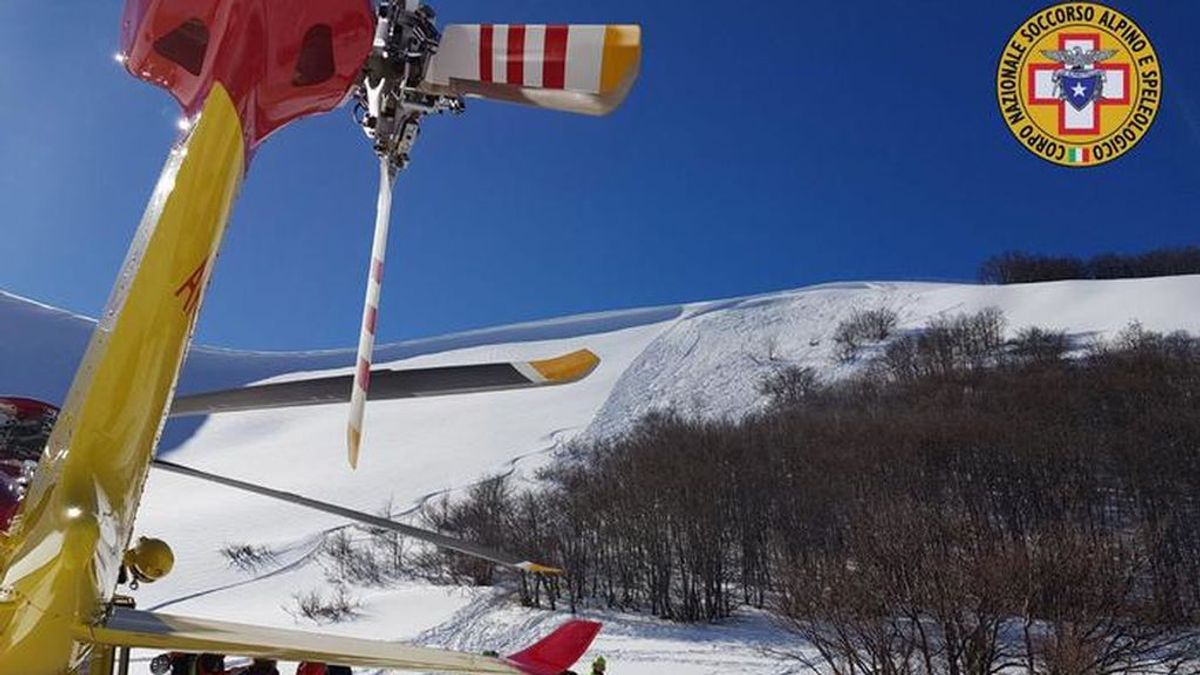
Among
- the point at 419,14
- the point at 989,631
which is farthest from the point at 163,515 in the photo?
the point at 419,14

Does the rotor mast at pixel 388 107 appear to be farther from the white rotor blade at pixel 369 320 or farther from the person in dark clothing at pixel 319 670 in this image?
the person in dark clothing at pixel 319 670

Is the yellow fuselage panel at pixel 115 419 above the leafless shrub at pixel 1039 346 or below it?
below

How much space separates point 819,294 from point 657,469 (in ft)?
204

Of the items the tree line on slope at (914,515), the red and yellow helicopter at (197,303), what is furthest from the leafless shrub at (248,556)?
the red and yellow helicopter at (197,303)

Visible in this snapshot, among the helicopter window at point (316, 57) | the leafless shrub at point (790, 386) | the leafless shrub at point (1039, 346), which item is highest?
the leafless shrub at point (1039, 346)

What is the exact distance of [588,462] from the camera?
181 feet

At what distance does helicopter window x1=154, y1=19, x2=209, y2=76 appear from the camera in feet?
8.25

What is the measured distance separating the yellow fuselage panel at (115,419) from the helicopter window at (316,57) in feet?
1.19

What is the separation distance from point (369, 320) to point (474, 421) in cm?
6784

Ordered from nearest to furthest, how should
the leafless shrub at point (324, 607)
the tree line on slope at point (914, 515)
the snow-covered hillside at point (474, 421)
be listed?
1. the tree line on slope at point (914, 515)
2. the leafless shrub at point (324, 607)
3. the snow-covered hillside at point (474, 421)

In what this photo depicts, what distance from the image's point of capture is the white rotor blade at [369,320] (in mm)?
2898

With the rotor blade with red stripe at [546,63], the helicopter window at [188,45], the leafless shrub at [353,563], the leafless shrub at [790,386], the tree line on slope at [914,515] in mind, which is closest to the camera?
the helicopter window at [188,45]

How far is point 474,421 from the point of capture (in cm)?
7012

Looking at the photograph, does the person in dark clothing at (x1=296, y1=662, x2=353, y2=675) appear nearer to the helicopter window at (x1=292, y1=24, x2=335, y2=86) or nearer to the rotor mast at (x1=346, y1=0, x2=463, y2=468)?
the rotor mast at (x1=346, y1=0, x2=463, y2=468)
